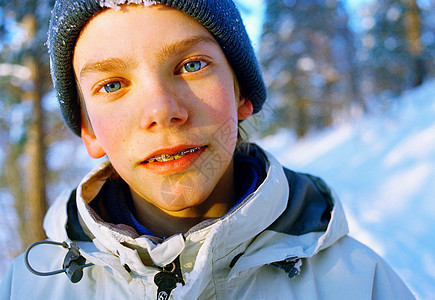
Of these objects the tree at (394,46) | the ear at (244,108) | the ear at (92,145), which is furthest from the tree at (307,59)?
the ear at (92,145)

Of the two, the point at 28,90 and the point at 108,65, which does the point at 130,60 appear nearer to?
the point at 108,65

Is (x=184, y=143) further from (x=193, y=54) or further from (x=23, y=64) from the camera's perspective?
(x=23, y=64)

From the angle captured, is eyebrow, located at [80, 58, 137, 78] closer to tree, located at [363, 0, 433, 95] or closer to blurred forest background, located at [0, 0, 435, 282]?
blurred forest background, located at [0, 0, 435, 282]

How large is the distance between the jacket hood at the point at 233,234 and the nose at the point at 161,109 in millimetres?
458

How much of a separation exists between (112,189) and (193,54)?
0.93 m

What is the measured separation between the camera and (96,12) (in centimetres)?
152

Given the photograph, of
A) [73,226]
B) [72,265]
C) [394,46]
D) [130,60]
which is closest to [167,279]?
[72,265]

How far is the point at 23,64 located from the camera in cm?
557

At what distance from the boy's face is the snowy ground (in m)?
2.28

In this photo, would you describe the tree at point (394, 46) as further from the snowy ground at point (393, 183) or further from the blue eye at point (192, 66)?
the blue eye at point (192, 66)

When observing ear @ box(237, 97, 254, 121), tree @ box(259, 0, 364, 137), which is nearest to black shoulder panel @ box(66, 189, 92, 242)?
ear @ box(237, 97, 254, 121)

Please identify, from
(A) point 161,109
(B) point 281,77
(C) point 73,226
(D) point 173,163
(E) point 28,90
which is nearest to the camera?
(A) point 161,109

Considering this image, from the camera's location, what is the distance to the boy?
4.65 ft

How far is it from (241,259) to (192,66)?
896 mm
